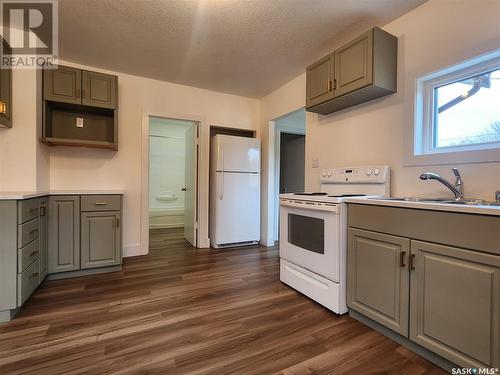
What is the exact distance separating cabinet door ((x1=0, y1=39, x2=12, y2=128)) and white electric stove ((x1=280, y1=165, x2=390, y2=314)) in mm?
2550

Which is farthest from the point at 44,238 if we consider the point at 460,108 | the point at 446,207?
the point at 460,108

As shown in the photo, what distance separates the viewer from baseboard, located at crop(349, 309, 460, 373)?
4.32 ft

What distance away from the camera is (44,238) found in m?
2.31

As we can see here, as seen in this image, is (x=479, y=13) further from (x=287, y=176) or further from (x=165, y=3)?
(x=287, y=176)

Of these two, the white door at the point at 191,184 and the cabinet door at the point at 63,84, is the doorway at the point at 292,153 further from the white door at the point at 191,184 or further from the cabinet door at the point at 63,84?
the cabinet door at the point at 63,84

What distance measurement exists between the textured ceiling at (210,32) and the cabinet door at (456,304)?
1902 mm

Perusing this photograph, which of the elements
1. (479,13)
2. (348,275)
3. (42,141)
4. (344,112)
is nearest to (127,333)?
(348,275)

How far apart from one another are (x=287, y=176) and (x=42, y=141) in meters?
3.93

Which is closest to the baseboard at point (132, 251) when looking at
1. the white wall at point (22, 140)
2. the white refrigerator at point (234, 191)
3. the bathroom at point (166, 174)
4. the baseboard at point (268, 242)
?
the white refrigerator at point (234, 191)

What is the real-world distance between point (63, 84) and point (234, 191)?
2.37 m

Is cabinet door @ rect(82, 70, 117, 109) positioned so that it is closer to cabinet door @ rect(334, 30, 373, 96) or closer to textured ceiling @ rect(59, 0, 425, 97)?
textured ceiling @ rect(59, 0, 425, 97)

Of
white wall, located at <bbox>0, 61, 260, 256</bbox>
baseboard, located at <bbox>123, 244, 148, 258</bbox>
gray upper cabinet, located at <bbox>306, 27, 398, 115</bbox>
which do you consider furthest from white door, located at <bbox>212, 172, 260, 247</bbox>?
gray upper cabinet, located at <bbox>306, 27, 398, 115</bbox>

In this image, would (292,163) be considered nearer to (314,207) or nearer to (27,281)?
(314,207)

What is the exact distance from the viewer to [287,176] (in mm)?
5156
